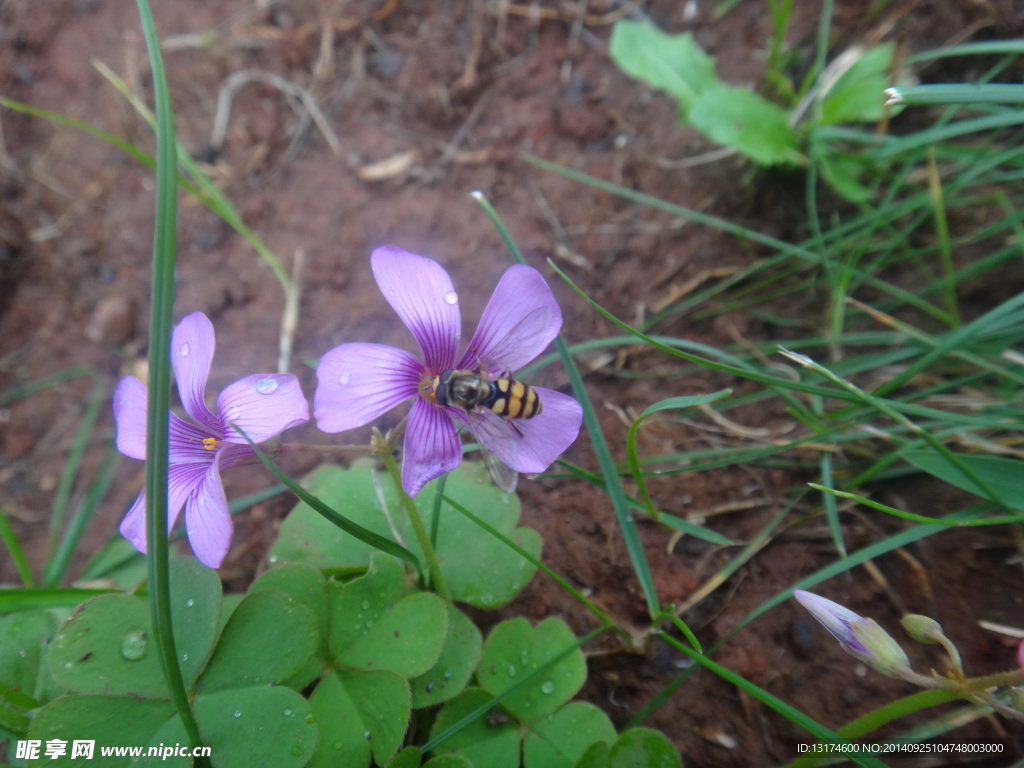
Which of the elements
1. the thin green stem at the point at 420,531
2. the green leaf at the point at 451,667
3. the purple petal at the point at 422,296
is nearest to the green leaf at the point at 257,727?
the green leaf at the point at 451,667

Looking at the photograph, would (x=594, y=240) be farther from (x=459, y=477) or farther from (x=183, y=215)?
(x=183, y=215)

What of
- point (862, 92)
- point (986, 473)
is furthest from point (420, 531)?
point (862, 92)

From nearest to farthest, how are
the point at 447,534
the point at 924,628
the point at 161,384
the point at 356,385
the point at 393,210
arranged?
the point at 161,384
the point at 924,628
the point at 356,385
the point at 447,534
the point at 393,210

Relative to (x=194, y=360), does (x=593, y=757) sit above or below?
below

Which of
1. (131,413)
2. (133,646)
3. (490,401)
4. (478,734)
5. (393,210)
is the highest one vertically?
(490,401)

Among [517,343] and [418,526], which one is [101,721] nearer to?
[418,526]

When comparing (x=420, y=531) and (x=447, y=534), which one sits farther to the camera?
(x=447, y=534)
